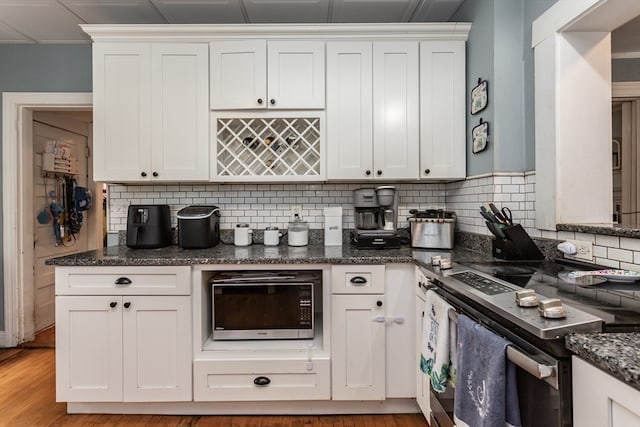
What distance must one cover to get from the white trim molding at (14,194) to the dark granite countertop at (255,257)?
125cm

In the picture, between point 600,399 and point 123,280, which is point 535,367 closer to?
point 600,399

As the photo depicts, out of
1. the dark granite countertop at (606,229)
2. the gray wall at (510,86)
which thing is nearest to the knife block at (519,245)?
the dark granite countertop at (606,229)

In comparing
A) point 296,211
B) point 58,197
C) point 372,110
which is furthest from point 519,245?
point 58,197

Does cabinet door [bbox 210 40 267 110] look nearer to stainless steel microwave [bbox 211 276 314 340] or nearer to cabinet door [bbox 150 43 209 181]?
cabinet door [bbox 150 43 209 181]

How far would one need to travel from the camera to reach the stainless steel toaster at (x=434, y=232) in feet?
7.15

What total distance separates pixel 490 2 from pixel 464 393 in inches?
80.7

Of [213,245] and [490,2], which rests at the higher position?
[490,2]

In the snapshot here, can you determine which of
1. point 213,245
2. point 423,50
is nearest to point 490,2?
point 423,50

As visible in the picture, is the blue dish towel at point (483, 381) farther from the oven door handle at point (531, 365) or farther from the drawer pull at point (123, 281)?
the drawer pull at point (123, 281)

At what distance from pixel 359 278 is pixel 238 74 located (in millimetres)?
1534

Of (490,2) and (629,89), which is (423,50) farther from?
(629,89)

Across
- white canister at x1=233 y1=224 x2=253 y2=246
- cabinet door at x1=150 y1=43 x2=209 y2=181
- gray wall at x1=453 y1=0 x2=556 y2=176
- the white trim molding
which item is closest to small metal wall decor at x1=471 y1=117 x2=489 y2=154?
gray wall at x1=453 y1=0 x2=556 y2=176

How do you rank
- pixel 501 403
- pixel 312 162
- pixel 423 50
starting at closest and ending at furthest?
1. pixel 501 403
2. pixel 423 50
3. pixel 312 162

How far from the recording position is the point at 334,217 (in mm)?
2365
